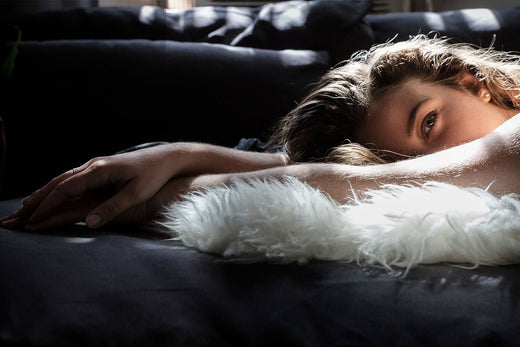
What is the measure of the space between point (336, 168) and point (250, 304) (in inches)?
13.9

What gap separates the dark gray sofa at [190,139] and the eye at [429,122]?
518 millimetres

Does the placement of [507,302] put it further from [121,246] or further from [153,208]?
[153,208]

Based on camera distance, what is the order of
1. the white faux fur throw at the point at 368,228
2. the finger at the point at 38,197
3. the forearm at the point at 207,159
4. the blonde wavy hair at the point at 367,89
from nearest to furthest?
the white faux fur throw at the point at 368,228 → the finger at the point at 38,197 → the forearm at the point at 207,159 → the blonde wavy hair at the point at 367,89

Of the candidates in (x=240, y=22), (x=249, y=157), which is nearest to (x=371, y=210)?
(x=249, y=157)

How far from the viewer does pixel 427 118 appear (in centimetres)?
105

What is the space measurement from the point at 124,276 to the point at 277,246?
183 millimetres

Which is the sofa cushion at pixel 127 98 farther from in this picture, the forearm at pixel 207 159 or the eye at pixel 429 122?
the eye at pixel 429 122

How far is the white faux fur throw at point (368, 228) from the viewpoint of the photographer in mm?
583

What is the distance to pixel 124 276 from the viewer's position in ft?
1.78

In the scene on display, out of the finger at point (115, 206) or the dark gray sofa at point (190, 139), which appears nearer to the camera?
the dark gray sofa at point (190, 139)

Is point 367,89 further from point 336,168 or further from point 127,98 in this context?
point 127,98

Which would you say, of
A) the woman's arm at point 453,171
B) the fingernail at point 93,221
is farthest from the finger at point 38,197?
the woman's arm at point 453,171

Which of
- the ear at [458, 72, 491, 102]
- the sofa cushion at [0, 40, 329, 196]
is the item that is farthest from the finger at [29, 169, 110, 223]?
the ear at [458, 72, 491, 102]

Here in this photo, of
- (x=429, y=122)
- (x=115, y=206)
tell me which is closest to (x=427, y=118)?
(x=429, y=122)
